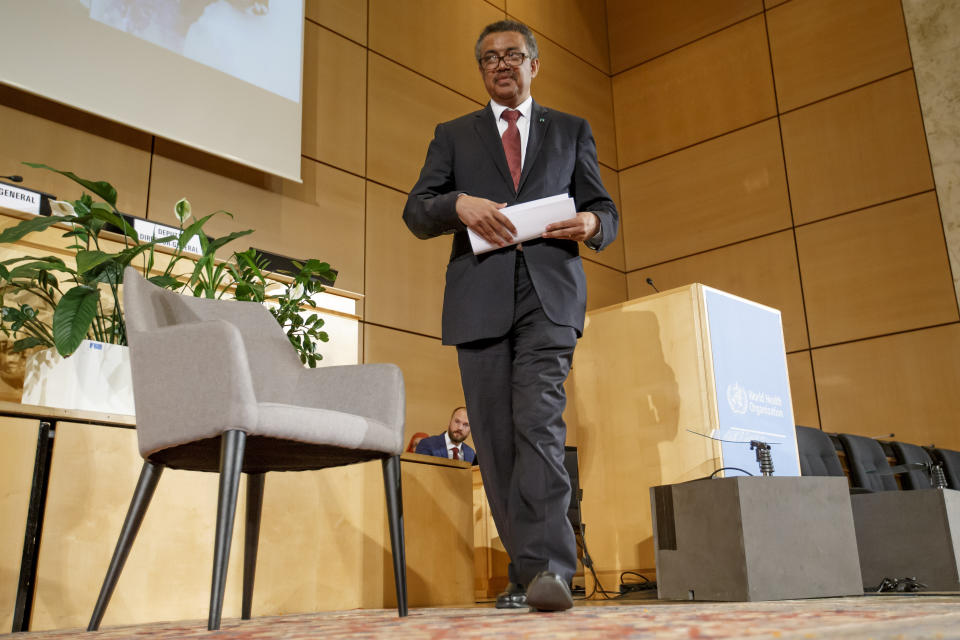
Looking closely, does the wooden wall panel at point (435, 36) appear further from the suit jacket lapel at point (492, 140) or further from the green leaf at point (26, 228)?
the suit jacket lapel at point (492, 140)

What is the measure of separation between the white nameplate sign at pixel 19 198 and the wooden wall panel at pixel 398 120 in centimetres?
230

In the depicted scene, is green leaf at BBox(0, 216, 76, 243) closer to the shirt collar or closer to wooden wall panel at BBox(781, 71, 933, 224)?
the shirt collar

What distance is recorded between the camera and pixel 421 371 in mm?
5539

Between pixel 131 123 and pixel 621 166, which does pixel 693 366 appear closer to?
pixel 131 123

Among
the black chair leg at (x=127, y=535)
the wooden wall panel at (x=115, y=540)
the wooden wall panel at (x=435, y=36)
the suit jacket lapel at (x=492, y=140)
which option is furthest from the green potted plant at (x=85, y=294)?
the wooden wall panel at (x=435, y=36)

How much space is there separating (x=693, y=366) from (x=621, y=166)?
493 centimetres

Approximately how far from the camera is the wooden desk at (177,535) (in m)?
1.91

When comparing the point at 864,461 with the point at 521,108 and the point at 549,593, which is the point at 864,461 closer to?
the point at 521,108

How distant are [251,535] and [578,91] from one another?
6.04 m

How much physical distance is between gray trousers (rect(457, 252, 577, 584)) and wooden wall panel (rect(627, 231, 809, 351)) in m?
4.67

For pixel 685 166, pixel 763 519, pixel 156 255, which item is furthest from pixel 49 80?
pixel 685 166

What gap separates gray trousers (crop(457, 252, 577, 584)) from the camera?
167 centimetres

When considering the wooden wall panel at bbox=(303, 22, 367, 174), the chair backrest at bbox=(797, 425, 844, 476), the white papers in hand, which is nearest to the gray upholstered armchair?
the white papers in hand

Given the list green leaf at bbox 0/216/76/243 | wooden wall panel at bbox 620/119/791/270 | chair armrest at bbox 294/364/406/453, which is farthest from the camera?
wooden wall panel at bbox 620/119/791/270
